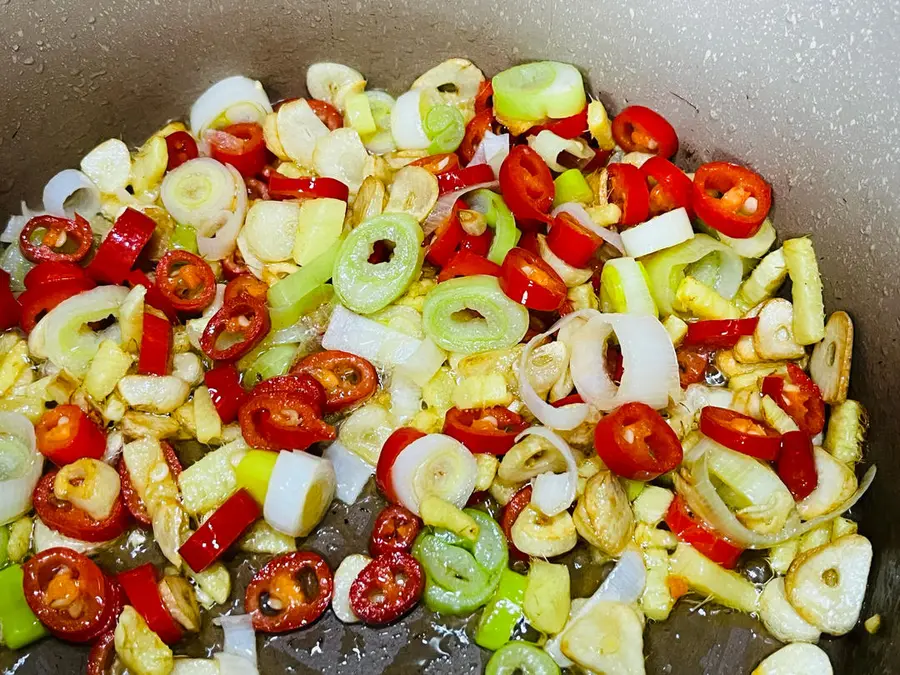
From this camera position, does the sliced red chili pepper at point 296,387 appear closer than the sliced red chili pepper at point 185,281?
Yes

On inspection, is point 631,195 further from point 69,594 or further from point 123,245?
point 69,594

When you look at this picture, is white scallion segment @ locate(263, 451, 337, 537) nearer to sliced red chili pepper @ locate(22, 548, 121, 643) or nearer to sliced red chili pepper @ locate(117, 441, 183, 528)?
sliced red chili pepper @ locate(117, 441, 183, 528)

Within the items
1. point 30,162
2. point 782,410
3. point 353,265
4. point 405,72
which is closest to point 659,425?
point 782,410

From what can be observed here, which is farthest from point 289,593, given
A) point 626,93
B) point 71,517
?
point 626,93

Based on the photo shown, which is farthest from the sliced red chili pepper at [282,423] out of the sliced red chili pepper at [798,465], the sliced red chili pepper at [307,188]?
the sliced red chili pepper at [798,465]

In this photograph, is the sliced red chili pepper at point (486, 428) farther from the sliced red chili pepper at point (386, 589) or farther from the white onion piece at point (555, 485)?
the sliced red chili pepper at point (386, 589)

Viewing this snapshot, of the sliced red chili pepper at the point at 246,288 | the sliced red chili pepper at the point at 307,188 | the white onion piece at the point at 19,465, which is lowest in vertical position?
the white onion piece at the point at 19,465

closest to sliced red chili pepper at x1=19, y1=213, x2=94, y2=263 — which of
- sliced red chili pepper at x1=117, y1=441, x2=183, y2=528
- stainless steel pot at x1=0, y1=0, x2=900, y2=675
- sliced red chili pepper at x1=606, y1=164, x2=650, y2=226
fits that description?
stainless steel pot at x1=0, y1=0, x2=900, y2=675
